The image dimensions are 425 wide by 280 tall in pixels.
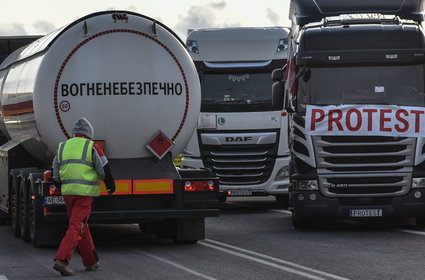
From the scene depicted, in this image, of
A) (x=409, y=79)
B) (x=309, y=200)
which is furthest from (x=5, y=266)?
(x=409, y=79)

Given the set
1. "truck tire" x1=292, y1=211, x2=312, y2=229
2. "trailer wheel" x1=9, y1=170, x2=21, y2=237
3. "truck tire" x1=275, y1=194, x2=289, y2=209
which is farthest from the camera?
"truck tire" x1=275, y1=194, x2=289, y2=209

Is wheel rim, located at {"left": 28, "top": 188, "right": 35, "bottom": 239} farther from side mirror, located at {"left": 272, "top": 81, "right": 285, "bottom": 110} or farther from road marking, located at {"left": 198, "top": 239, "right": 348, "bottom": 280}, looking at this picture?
side mirror, located at {"left": 272, "top": 81, "right": 285, "bottom": 110}

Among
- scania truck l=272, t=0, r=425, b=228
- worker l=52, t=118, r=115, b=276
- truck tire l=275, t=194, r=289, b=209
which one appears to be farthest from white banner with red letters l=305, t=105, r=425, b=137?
truck tire l=275, t=194, r=289, b=209

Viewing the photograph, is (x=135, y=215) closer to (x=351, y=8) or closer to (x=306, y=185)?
(x=306, y=185)

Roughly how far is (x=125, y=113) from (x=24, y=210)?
93.4 inches

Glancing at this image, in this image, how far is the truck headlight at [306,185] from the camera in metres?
19.0

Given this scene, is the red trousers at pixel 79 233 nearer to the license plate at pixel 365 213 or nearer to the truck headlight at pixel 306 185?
the truck headlight at pixel 306 185

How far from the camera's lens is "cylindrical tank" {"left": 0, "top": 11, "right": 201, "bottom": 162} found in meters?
16.4

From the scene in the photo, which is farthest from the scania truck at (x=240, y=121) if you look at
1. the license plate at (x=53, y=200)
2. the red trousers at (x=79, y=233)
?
the red trousers at (x=79, y=233)

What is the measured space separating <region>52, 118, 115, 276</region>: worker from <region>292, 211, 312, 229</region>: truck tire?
5.88 meters

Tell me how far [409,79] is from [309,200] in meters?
2.44

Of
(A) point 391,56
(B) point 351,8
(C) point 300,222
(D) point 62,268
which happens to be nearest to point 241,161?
(C) point 300,222

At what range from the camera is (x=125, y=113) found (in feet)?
54.3

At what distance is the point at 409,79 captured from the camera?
18.8 meters
